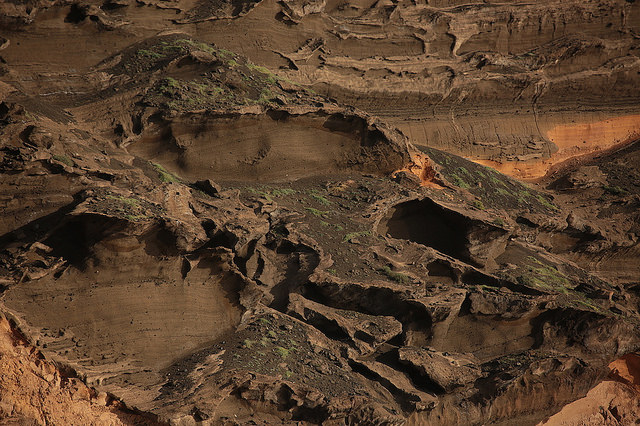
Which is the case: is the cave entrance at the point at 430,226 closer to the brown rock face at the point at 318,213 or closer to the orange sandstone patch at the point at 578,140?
the brown rock face at the point at 318,213

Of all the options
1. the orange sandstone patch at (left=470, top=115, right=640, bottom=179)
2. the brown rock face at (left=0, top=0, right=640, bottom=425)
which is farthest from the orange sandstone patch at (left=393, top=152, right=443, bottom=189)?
the orange sandstone patch at (left=470, top=115, right=640, bottom=179)

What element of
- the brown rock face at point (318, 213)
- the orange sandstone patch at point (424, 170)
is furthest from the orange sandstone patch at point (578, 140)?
the orange sandstone patch at point (424, 170)

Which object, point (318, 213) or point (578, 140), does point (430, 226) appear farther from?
point (578, 140)

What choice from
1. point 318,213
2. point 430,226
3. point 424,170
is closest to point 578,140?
point 424,170

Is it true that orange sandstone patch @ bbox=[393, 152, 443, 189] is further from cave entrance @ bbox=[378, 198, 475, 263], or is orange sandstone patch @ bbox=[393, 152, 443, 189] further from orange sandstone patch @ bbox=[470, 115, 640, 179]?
orange sandstone patch @ bbox=[470, 115, 640, 179]

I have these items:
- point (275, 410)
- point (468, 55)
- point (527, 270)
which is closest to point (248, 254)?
point (275, 410)
